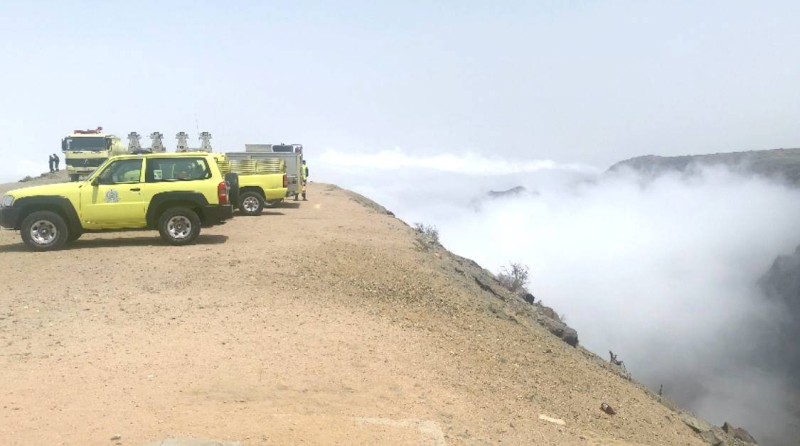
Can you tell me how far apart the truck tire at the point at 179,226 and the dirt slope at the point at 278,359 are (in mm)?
700

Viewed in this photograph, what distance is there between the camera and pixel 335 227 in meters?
17.2

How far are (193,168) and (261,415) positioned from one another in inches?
350

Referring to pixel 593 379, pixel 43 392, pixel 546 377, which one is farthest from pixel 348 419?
pixel 593 379

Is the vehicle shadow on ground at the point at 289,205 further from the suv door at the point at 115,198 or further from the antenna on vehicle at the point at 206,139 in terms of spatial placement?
the suv door at the point at 115,198

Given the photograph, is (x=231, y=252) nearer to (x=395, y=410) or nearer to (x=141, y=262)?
(x=141, y=262)

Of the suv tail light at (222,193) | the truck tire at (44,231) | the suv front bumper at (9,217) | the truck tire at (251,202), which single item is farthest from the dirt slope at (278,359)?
the truck tire at (251,202)

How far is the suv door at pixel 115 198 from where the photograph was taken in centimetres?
1282

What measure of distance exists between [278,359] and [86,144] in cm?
2571

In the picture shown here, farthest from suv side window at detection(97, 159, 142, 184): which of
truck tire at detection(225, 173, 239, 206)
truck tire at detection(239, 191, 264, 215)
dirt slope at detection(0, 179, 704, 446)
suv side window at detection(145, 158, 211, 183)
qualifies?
truck tire at detection(239, 191, 264, 215)

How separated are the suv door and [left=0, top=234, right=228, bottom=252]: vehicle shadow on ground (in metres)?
0.48

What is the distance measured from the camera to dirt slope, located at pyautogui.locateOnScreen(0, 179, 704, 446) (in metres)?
5.57

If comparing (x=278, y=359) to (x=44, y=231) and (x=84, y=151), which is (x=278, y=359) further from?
(x=84, y=151)

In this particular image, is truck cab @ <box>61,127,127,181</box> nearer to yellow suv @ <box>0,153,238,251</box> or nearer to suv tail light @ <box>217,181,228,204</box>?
yellow suv @ <box>0,153,238,251</box>

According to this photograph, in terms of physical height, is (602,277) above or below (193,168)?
below
